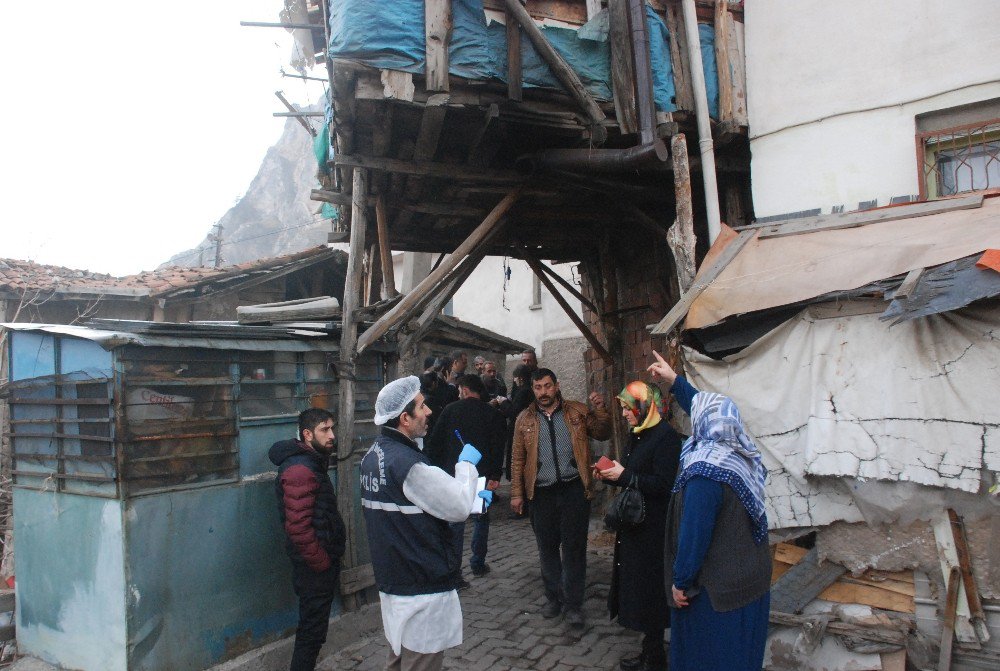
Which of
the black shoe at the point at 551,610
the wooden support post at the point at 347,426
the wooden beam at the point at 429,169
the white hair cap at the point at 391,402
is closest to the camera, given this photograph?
the white hair cap at the point at 391,402

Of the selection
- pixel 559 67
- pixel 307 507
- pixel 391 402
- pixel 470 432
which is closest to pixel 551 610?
pixel 470 432

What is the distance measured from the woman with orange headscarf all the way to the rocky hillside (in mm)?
49644

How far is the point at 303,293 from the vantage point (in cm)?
1540

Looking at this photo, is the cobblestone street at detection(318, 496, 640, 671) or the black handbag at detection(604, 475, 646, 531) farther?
the cobblestone street at detection(318, 496, 640, 671)

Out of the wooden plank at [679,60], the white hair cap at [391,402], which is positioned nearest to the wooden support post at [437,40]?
the wooden plank at [679,60]

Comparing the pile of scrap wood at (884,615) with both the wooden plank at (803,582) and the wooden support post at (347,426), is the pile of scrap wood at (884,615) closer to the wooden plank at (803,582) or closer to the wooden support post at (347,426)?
the wooden plank at (803,582)

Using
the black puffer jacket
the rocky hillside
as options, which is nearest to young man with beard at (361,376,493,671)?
the black puffer jacket

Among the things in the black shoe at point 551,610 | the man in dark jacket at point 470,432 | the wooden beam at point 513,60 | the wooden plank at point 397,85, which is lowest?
the black shoe at point 551,610

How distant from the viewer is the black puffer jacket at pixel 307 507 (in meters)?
4.13

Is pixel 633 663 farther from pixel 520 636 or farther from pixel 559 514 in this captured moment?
pixel 559 514

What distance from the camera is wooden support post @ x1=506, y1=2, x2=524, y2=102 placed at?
17.8ft

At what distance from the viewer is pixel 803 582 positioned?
428cm

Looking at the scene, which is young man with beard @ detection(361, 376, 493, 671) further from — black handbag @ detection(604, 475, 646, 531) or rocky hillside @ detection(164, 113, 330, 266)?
rocky hillside @ detection(164, 113, 330, 266)

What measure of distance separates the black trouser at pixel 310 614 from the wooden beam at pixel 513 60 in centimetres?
400
